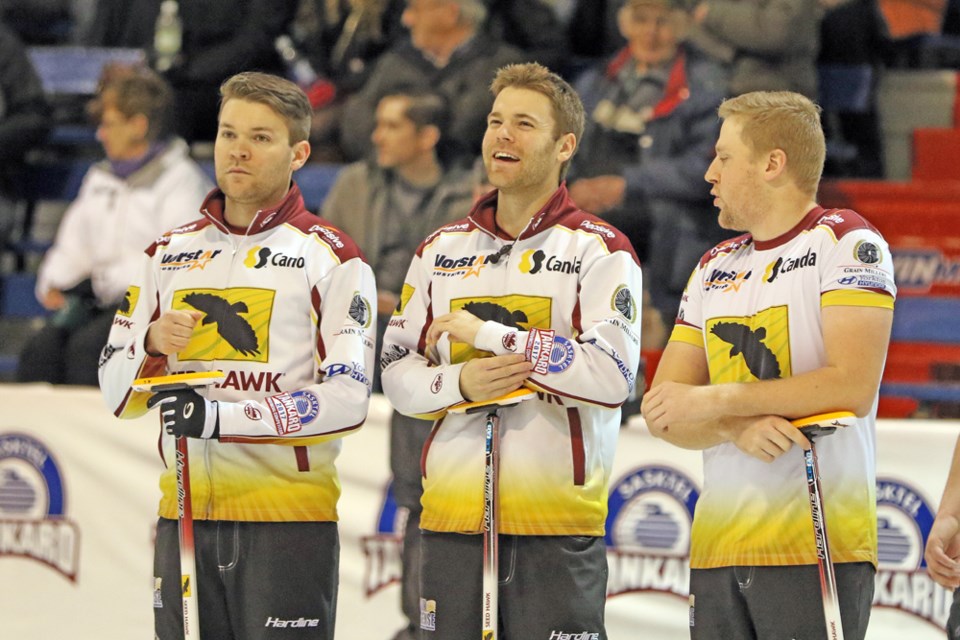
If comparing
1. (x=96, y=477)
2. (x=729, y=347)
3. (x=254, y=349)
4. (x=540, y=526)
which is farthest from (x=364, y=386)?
(x=96, y=477)

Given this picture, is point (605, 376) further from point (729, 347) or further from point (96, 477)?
point (96, 477)

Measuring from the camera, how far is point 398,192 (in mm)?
6918

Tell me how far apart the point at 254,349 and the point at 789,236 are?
5.11 ft

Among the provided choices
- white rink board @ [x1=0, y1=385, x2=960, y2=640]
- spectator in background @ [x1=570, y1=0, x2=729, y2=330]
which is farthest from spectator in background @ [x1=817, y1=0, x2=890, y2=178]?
white rink board @ [x1=0, y1=385, x2=960, y2=640]

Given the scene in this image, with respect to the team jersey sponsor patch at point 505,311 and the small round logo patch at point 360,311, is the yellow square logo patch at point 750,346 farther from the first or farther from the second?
the small round logo patch at point 360,311

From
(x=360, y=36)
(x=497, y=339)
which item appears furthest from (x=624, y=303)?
(x=360, y=36)

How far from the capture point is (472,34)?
7.72 metres

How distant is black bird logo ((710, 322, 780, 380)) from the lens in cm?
369

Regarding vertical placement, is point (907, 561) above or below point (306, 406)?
below

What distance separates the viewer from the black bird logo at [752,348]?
3.69 metres

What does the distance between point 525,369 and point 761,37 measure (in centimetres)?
414

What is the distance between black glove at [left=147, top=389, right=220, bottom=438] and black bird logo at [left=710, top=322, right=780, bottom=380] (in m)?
1.43

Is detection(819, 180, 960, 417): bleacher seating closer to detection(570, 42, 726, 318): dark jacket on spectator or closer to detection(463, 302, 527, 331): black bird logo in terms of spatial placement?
detection(570, 42, 726, 318): dark jacket on spectator

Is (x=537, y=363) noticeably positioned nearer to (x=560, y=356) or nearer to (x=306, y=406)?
(x=560, y=356)
